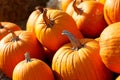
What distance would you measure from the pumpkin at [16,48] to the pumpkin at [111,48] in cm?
67

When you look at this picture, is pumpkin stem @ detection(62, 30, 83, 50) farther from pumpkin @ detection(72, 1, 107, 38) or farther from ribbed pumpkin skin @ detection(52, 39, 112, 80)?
pumpkin @ detection(72, 1, 107, 38)

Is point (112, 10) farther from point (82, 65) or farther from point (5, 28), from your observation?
point (5, 28)

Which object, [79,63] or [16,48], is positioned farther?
[16,48]

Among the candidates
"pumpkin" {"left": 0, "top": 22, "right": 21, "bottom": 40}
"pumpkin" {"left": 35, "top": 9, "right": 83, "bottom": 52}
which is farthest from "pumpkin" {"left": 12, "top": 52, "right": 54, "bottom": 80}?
"pumpkin" {"left": 0, "top": 22, "right": 21, "bottom": 40}

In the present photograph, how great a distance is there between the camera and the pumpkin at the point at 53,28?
2.29 m

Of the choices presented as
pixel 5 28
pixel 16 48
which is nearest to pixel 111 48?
pixel 16 48

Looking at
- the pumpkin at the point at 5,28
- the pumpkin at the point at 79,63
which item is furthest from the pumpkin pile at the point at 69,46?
the pumpkin at the point at 5,28

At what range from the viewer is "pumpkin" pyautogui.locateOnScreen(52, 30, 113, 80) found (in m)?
2.03

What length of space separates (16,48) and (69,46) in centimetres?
46

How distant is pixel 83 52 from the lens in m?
2.07

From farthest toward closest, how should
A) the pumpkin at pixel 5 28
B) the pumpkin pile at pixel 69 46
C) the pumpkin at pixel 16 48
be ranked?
the pumpkin at pixel 5 28, the pumpkin at pixel 16 48, the pumpkin pile at pixel 69 46

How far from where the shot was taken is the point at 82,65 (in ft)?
6.66

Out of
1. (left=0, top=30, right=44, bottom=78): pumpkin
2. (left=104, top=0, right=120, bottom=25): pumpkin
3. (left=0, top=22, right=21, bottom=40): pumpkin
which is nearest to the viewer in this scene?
(left=104, top=0, right=120, bottom=25): pumpkin

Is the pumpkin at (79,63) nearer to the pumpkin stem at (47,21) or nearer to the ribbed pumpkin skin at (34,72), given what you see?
the ribbed pumpkin skin at (34,72)
